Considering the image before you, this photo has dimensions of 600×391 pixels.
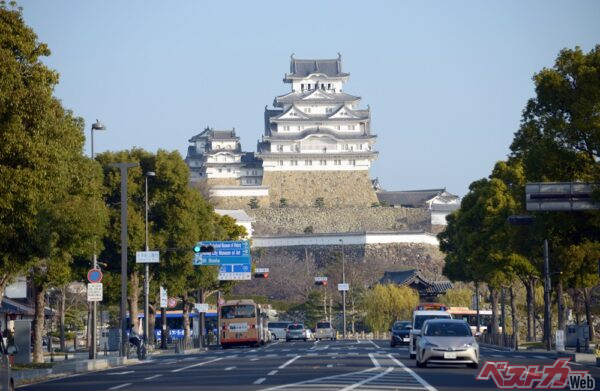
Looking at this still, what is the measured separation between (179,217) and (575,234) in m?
25.3

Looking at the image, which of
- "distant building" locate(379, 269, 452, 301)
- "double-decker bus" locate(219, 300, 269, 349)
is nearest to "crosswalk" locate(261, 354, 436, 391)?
"double-decker bus" locate(219, 300, 269, 349)

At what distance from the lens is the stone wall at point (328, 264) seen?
387 feet

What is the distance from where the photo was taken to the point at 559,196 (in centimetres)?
3447

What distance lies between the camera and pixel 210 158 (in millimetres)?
149375

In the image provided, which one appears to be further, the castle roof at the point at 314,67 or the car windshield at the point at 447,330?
the castle roof at the point at 314,67

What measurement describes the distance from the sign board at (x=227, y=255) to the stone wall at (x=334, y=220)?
71.0 meters

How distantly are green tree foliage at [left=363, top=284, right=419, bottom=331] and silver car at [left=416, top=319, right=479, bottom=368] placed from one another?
209 feet

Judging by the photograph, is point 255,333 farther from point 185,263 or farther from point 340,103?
point 340,103

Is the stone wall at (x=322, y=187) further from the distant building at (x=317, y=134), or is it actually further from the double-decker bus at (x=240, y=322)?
Result: the double-decker bus at (x=240, y=322)

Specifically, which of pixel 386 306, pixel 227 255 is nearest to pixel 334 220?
pixel 386 306

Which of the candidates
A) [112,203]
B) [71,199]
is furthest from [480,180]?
[71,199]

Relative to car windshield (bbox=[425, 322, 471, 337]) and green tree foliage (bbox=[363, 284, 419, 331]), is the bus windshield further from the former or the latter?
green tree foliage (bbox=[363, 284, 419, 331])

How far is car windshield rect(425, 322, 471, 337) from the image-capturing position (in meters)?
29.2

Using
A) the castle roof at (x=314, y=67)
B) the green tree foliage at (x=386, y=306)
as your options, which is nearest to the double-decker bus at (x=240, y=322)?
the green tree foliage at (x=386, y=306)
